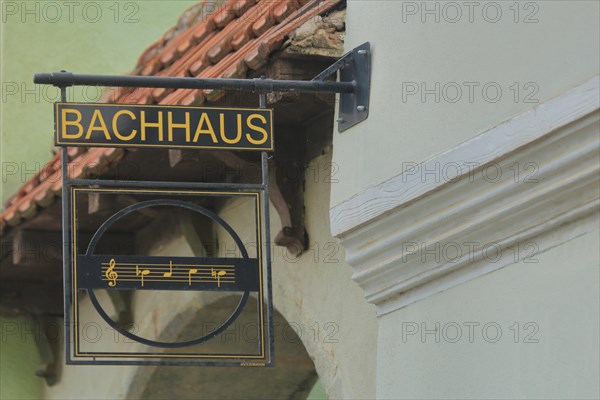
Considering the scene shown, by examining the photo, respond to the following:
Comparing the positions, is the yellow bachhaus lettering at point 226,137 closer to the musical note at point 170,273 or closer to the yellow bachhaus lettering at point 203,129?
the yellow bachhaus lettering at point 203,129

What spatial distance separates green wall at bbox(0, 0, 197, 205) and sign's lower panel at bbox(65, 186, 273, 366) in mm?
1312

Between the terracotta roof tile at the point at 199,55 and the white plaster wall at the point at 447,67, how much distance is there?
65cm

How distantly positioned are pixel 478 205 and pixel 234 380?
15.4ft

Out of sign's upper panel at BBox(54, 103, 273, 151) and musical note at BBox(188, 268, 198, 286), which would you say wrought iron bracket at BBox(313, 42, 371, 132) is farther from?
musical note at BBox(188, 268, 198, 286)

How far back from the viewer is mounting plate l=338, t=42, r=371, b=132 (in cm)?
588

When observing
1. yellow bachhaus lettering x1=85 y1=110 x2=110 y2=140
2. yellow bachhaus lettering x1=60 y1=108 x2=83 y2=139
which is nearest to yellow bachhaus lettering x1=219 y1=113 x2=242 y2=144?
yellow bachhaus lettering x1=85 y1=110 x2=110 y2=140

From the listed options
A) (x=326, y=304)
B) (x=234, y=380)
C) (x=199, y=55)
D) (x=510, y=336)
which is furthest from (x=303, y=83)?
(x=234, y=380)

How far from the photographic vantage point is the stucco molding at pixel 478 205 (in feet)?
15.3

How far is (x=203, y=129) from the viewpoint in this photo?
593cm

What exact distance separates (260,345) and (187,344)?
290 millimetres

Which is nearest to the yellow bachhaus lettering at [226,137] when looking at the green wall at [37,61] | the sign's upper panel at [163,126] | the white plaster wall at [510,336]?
the sign's upper panel at [163,126]

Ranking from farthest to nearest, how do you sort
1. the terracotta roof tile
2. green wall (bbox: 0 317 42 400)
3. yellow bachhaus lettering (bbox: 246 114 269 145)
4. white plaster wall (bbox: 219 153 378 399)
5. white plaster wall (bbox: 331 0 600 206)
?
1. green wall (bbox: 0 317 42 400)
2. white plaster wall (bbox: 219 153 378 399)
3. the terracotta roof tile
4. yellow bachhaus lettering (bbox: 246 114 269 145)
5. white plaster wall (bbox: 331 0 600 206)

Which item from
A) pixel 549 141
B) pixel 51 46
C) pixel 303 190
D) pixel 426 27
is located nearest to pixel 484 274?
pixel 549 141

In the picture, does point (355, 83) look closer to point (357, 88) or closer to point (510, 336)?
point (357, 88)
